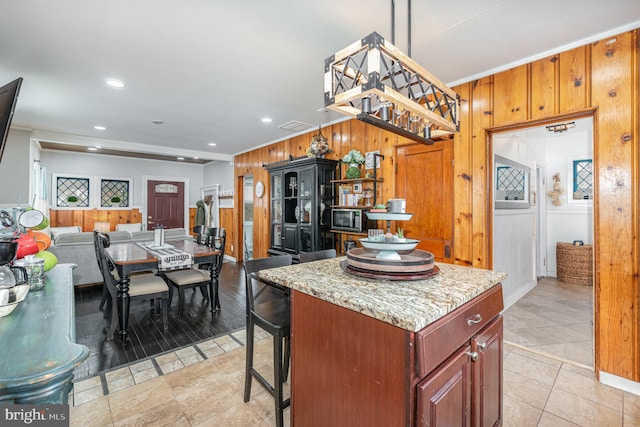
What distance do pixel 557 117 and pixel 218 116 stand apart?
150 inches

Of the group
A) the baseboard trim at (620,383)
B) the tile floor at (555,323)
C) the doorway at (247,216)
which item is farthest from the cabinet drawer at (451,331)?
the doorway at (247,216)

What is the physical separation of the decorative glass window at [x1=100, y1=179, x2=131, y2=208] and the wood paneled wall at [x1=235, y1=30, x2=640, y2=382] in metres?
7.84

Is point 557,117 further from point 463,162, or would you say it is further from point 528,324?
point 528,324

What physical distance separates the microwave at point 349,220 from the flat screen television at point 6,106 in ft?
9.63

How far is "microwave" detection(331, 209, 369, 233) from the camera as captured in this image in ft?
11.5

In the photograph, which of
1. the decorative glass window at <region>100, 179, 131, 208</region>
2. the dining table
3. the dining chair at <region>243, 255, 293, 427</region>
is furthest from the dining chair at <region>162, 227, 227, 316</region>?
the decorative glass window at <region>100, 179, 131, 208</region>

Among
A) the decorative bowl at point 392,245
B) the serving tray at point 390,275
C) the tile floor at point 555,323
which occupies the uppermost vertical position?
the decorative bowl at point 392,245

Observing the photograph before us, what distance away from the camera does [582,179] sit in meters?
4.77

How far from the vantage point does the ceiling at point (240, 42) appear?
185 centimetres

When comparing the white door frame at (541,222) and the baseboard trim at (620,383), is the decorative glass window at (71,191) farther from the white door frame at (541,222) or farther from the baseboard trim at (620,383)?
the white door frame at (541,222)

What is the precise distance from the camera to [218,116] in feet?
13.2

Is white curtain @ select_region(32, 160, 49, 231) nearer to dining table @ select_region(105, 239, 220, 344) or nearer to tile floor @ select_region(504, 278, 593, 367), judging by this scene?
dining table @ select_region(105, 239, 220, 344)

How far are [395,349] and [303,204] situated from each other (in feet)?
10.8

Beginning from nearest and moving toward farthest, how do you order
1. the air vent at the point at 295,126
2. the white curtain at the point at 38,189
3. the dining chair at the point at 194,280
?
the dining chair at the point at 194,280
the air vent at the point at 295,126
the white curtain at the point at 38,189
